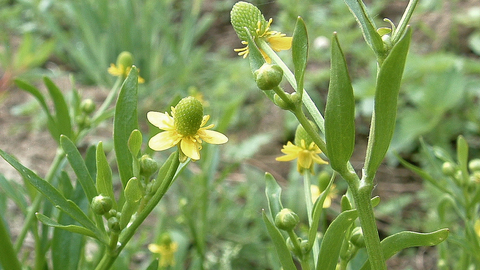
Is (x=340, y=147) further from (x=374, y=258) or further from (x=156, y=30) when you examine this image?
(x=156, y=30)

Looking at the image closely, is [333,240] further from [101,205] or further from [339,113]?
[101,205]

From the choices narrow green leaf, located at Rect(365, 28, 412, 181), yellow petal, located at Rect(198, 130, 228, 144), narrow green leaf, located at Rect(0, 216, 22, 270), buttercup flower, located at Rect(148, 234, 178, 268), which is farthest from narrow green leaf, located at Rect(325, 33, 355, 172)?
buttercup flower, located at Rect(148, 234, 178, 268)

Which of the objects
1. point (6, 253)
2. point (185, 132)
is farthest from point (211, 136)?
point (6, 253)

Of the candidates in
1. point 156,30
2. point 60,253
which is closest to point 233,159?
point 156,30

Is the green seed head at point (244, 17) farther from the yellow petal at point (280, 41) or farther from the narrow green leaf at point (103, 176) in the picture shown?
the narrow green leaf at point (103, 176)

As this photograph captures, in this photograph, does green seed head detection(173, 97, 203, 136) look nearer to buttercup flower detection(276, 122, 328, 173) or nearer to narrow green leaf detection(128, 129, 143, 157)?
narrow green leaf detection(128, 129, 143, 157)

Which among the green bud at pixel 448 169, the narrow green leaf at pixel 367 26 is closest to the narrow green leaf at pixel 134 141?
the narrow green leaf at pixel 367 26
